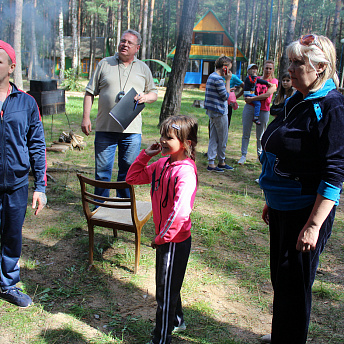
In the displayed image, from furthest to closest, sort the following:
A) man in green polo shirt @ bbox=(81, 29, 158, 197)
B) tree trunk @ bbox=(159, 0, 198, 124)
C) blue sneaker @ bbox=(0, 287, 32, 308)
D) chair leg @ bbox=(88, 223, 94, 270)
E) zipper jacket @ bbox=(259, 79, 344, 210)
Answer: tree trunk @ bbox=(159, 0, 198, 124) → man in green polo shirt @ bbox=(81, 29, 158, 197) → chair leg @ bbox=(88, 223, 94, 270) → blue sneaker @ bbox=(0, 287, 32, 308) → zipper jacket @ bbox=(259, 79, 344, 210)

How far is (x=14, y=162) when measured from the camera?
2.66m

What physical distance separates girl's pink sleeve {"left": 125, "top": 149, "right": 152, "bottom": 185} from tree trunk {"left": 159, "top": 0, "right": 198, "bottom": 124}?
24.8 feet

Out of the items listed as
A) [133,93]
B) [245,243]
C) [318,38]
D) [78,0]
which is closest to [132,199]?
[133,93]

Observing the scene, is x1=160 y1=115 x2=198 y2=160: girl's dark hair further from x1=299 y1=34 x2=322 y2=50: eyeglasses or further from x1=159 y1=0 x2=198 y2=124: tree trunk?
x1=159 y1=0 x2=198 y2=124: tree trunk

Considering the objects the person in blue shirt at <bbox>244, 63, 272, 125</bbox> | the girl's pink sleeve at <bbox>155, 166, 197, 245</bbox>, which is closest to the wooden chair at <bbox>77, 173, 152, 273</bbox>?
the girl's pink sleeve at <bbox>155, 166, 197, 245</bbox>

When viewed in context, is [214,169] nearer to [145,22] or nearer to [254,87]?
[254,87]

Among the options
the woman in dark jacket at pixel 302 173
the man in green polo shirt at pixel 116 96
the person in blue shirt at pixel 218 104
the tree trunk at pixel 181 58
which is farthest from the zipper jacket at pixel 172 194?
the tree trunk at pixel 181 58

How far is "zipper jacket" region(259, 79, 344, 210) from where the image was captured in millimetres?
1779

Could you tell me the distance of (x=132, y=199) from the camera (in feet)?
10.6

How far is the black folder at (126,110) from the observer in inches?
153

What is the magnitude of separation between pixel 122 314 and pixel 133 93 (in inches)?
91.4

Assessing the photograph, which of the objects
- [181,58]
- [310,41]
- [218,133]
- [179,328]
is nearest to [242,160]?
[218,133]

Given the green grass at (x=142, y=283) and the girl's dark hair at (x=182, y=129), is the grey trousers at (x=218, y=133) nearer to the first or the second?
the green grass at (x=142, y=283)

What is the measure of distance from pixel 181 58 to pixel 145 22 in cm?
2100
